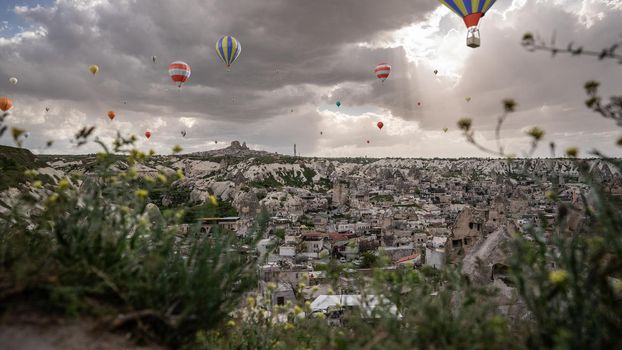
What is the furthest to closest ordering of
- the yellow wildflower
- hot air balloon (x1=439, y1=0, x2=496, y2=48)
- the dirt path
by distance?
hot air balloon (x1=439, y1=0, x2=496, y2=48) → the yellow wildflower → the dirt path

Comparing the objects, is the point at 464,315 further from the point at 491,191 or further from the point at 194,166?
the point at 194,166

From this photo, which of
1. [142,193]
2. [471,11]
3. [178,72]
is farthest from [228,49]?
[142,193]

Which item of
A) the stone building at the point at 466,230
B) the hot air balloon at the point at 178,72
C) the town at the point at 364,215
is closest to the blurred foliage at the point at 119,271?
the town at the point at 364,215

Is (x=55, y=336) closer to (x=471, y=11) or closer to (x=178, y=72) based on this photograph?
(x=471, y=11)

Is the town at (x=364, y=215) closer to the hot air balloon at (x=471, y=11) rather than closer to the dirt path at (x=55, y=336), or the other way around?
the dirt path at (x=55, y=336)

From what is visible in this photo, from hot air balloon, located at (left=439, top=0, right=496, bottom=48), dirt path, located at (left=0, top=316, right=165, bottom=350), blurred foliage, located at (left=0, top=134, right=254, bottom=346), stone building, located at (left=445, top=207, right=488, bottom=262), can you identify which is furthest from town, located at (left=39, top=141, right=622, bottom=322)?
hot air balloon, located at (left=439, top=0, right=496, bottom=48)

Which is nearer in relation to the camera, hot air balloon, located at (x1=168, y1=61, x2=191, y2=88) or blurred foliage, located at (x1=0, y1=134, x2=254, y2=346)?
blurred foliage, located at (x1=0, y1=134, x2=254, y2=346)

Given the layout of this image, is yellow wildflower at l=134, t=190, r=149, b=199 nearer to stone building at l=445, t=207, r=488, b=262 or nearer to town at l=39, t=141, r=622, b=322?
town at l=39, t=141, r=622, b=322

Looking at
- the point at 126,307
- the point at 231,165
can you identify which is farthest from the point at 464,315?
the point at 231,165
